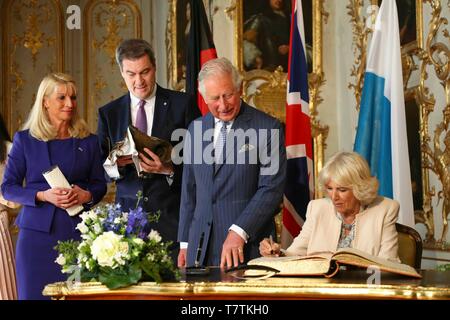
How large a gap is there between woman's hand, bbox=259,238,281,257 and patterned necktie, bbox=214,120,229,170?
613mm

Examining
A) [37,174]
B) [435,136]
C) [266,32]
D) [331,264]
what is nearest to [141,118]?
[37,174]

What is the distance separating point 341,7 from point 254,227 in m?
5.15

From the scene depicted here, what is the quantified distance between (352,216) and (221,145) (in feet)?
2.63

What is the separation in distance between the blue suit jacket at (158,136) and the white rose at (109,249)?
1.42 meters

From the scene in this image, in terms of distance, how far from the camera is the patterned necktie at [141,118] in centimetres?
539

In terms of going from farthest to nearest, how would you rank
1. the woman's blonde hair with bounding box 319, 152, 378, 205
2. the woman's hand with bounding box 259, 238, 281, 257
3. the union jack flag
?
the union jack flag < the woman's blonde hair with bounding box 319, 152, 378, 205 < the woman's hand with bounding box 259, 238, 281, 257

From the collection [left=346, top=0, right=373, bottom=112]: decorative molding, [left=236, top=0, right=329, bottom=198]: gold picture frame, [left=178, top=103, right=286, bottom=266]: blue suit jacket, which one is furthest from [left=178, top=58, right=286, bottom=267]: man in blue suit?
[left=236, top=0, right=329, bottom=198]: gold picture frame

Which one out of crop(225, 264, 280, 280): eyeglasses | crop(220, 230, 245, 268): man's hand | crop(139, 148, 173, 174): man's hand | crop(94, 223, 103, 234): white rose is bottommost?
crop(225, 264, 280, 280): eyeglasses

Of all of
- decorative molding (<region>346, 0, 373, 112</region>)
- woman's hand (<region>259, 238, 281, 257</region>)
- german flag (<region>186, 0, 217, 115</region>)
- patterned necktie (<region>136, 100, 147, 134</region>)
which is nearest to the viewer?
woman's hand (<region>259, 238, 281, 257</region>)

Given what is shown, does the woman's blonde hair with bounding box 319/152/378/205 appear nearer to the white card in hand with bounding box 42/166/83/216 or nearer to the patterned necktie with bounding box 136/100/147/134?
the patterned necktie with bounding box 136/100/147/134

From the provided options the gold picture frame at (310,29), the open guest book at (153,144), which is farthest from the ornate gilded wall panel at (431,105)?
the open guest book at (153,144)

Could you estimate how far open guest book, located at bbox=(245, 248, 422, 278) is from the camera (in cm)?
364

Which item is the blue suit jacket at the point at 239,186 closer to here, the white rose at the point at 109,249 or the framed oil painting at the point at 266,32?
the white rose at the point at 109,249

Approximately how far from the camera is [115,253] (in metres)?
3.70
